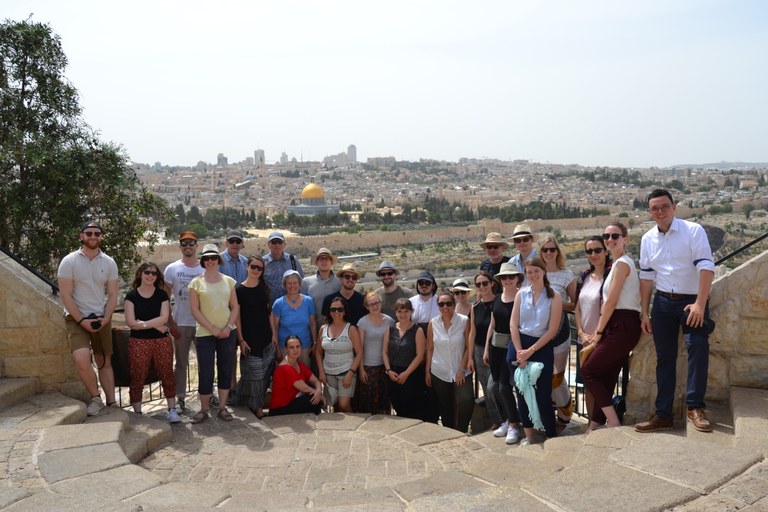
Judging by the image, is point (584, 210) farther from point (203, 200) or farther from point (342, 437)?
point (342, 437)

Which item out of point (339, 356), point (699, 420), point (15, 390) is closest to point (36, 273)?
point (15, 390)

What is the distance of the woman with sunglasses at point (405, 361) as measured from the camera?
4.34 meters

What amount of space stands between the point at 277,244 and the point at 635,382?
2583mm

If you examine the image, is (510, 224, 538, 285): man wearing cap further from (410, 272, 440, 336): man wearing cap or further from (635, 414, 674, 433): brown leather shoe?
(635, 414, 674, 433): brown leather shoe

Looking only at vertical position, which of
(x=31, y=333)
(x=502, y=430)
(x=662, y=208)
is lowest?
(x=502, y=430)

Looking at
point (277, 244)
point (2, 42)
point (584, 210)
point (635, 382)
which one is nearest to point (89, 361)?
point (277, 244)

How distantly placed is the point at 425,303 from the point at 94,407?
87.1 inches

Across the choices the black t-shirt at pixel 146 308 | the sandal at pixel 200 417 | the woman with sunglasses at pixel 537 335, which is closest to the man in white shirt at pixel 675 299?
the woman with sunglasses at pixel 537 335

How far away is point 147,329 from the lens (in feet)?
13.5

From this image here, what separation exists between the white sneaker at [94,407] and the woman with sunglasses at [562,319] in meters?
2.79

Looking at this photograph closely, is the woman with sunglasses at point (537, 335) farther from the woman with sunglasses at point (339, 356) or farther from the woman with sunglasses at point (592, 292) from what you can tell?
the woman with sunglasses at point (339, 356)

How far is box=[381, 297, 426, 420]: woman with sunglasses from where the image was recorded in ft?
14.3

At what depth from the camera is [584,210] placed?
283ft

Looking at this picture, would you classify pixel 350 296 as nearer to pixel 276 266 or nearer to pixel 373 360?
pixel 373 360
